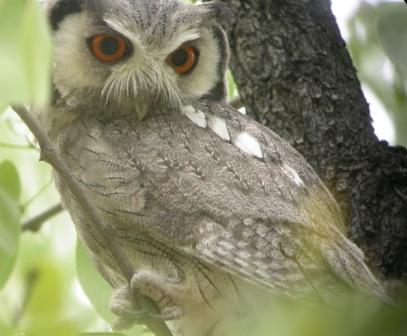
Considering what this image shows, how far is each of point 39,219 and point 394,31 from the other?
5.55 ft

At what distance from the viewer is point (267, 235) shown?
5.70 ft

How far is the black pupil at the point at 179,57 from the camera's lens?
7.07 feet

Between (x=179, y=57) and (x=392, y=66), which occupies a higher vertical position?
(x=392, y=66)

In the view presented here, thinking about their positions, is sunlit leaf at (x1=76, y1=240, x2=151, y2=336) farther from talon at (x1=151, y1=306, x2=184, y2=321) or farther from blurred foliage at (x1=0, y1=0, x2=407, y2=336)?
talon at (x1=151, y1=306, x2=184, y2=321)

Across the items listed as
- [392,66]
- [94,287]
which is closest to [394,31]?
[392,66]

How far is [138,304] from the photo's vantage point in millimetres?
1785

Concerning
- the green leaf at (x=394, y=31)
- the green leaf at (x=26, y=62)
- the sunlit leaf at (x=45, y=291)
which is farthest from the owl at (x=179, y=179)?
the green leaf at (x=26, y=62)

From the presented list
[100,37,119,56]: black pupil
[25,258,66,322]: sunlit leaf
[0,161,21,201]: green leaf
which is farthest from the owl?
[0,161,21,201]: green leaf

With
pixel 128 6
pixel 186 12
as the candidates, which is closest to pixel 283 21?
pixel 186 12

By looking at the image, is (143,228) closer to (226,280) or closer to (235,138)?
(226,280)

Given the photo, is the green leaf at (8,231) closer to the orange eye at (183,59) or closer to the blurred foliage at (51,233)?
the blurred foliage at (51,233)

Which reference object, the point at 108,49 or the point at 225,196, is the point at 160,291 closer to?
the point at 225,196

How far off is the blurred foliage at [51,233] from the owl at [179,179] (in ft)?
0.45

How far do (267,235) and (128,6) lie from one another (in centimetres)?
76
